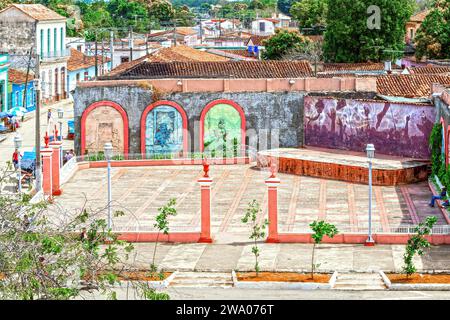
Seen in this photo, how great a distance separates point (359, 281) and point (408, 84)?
23.7 meters

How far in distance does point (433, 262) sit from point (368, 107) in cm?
1614

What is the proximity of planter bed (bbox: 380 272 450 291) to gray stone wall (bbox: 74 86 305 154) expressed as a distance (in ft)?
64.4

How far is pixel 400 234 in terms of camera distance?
28.0 metres

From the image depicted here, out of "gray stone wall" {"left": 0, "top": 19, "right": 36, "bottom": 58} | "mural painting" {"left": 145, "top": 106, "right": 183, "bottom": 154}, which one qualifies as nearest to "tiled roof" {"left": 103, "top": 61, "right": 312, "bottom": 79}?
"mural painting" {"left": 145, "top": 106, "right": 183, "bottom": 154}

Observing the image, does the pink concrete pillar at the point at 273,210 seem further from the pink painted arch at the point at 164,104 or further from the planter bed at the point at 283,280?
the pink painted arch at the point at 164,104

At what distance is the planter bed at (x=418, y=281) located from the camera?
23.3 m

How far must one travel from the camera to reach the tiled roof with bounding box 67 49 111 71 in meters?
76.8

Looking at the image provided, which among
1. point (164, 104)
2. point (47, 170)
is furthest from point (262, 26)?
point (47, 170)

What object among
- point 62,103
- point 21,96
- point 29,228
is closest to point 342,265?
point 29,228

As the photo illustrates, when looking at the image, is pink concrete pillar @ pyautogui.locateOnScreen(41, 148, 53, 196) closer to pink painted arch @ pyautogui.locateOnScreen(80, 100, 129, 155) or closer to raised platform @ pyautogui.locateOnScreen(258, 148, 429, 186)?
pink painted arch @ pyautogui.locateOnScreen(80, 100, 129, 155)

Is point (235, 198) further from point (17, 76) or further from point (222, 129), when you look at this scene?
point (17, 76)

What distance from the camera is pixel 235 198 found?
3544 centimetres
